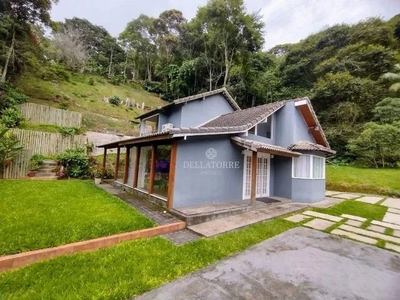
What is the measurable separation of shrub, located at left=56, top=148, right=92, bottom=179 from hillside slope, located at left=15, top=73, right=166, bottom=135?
289 inches

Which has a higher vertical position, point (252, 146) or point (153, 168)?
point (252, 146)

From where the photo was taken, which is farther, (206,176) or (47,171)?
(47,171)

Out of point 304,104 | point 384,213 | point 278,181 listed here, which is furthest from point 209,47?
point 384,213

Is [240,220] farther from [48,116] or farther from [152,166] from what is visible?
[48,116]

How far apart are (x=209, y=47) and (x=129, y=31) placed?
28.4m

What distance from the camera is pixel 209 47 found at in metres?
29.6

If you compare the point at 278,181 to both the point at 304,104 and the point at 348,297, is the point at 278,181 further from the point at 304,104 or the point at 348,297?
the point at 348,297

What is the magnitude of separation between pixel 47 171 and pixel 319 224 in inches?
615

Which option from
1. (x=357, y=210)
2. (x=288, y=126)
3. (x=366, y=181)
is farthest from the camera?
(x=366, y=181)

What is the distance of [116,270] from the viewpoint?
3.70m

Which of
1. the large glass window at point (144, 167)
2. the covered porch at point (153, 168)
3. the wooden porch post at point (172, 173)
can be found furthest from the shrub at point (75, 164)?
the wooden porch post at point (172, 173)

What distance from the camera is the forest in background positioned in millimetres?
18578

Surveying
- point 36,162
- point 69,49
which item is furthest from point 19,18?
point 69,49

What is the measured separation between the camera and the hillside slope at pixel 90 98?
2253cm
